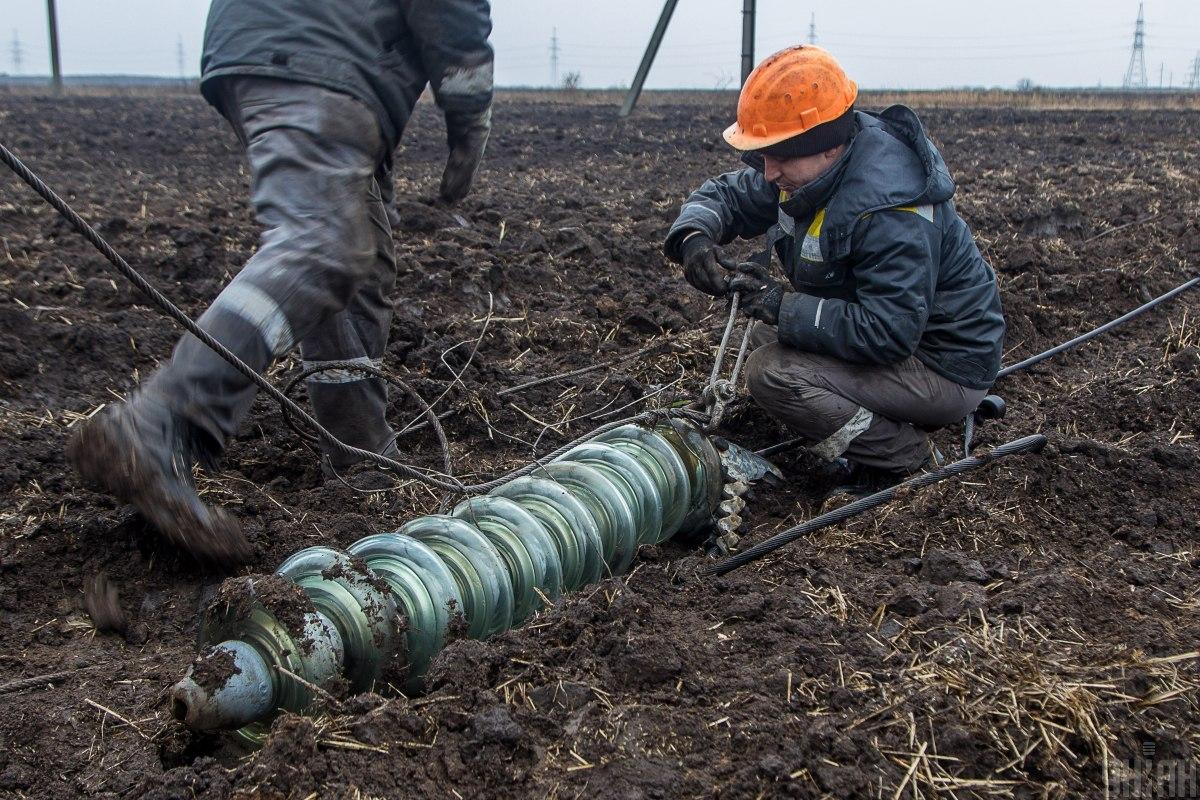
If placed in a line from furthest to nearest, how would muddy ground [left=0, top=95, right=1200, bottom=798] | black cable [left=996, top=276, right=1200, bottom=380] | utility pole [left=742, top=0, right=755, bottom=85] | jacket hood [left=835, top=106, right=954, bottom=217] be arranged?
utility pole [left=742, top=0, right=755, bottom=85] → black cable [left=996, top=276, right=1200, bottom=380] → jacket hood [left=835, top=106, right=954, bottom=217] → muddy ground [left=0, top=95, right=1200, bottom=798]

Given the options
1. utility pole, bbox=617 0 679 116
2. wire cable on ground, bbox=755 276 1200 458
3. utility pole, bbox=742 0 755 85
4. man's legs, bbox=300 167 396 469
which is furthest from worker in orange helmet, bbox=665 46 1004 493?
utility pole, bbox=617 0 679 116

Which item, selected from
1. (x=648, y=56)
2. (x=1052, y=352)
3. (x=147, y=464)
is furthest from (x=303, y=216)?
(x=648, y=56)

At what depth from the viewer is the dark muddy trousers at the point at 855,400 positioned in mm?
A: 4094

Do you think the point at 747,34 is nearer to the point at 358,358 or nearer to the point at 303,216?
the point at 358,358

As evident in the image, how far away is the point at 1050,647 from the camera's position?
2703 mm

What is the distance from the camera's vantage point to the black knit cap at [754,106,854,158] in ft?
12.8

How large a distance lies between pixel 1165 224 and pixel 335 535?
725 cm

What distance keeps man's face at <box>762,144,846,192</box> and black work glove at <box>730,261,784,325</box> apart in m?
0.36

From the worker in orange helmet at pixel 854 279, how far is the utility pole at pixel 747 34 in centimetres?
1259

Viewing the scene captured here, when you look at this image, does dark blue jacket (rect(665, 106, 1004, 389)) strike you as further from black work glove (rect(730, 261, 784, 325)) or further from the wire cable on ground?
the wire cable on ground

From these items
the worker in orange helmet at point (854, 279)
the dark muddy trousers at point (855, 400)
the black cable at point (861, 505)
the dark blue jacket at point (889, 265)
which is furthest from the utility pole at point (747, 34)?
the black cable at point (861, 505)

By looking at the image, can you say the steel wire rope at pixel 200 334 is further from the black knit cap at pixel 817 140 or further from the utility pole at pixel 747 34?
the utility pole at pixel 747 34

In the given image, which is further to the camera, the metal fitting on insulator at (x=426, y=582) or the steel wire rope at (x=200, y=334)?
the steel wire rope at (x=200, y=334)

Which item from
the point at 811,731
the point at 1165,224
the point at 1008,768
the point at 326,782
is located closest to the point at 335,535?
the point at 326,782
